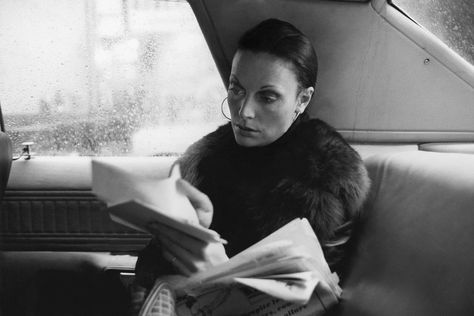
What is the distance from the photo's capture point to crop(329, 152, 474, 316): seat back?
1003mm

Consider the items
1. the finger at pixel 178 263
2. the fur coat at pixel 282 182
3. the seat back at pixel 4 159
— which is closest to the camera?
the finger at pixel 178 263

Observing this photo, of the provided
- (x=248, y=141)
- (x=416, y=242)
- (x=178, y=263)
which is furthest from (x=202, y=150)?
(x=416, y=242)

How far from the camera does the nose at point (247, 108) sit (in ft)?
4.60

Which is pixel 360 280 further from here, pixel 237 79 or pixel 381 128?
pixel 381 128

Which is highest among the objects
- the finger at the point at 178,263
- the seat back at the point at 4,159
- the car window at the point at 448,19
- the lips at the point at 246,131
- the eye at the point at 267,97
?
the car window at the point at 448,19

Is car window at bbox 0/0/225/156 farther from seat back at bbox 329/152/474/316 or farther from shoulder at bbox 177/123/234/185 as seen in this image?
seat back at bbox 329/152/474/316

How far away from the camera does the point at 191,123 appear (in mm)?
1990

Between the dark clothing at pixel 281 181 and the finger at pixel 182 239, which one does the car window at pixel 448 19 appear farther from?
the finger at pixel 182 239

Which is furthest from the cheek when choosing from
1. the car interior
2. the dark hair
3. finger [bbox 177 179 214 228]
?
finger [bbox 177 179 214 228]

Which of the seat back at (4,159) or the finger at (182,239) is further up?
the finger at (182,239)

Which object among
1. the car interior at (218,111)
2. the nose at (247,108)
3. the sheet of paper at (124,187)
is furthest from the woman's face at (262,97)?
the sheet of paper at (124,187)

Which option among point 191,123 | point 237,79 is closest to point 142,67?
point 191,123

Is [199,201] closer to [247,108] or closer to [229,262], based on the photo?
[229,262]

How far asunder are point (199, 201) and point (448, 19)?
1.30 metres
